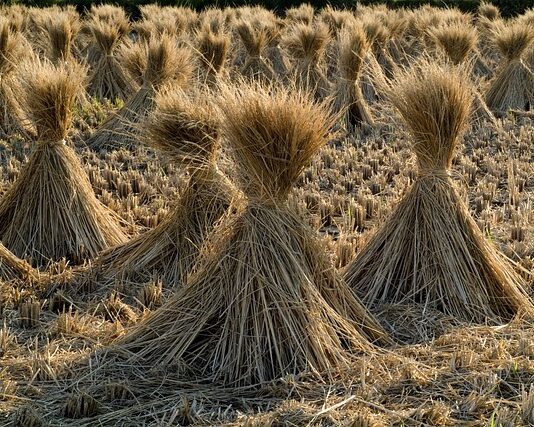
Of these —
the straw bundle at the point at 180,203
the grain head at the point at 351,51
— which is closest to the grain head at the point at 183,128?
the straw bundle at the point at 180,203

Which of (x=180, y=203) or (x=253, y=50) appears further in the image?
(x=253, y=50)

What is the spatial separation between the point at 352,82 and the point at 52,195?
4.44 m

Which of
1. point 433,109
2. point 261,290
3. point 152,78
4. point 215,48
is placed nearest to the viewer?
point 261,290

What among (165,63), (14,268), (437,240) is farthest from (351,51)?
(14,268)

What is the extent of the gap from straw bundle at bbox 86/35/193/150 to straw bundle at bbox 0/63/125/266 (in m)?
2.59

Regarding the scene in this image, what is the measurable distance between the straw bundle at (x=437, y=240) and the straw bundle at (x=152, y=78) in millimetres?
3969

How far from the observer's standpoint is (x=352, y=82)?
8836 millimetres

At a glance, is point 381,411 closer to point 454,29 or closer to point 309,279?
point 309,279

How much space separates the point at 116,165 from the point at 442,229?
3.95m

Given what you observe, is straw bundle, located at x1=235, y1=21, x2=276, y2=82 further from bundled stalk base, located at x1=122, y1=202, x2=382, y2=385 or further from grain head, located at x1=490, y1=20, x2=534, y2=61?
bundled stalk base, located at x1=122, y1=202, x2=382, y2=385

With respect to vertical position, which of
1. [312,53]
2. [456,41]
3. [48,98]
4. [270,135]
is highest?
[456,41]

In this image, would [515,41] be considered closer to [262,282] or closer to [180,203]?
[180,203]

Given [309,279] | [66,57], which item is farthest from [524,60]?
[309,279]

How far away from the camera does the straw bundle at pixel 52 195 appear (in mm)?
5086
